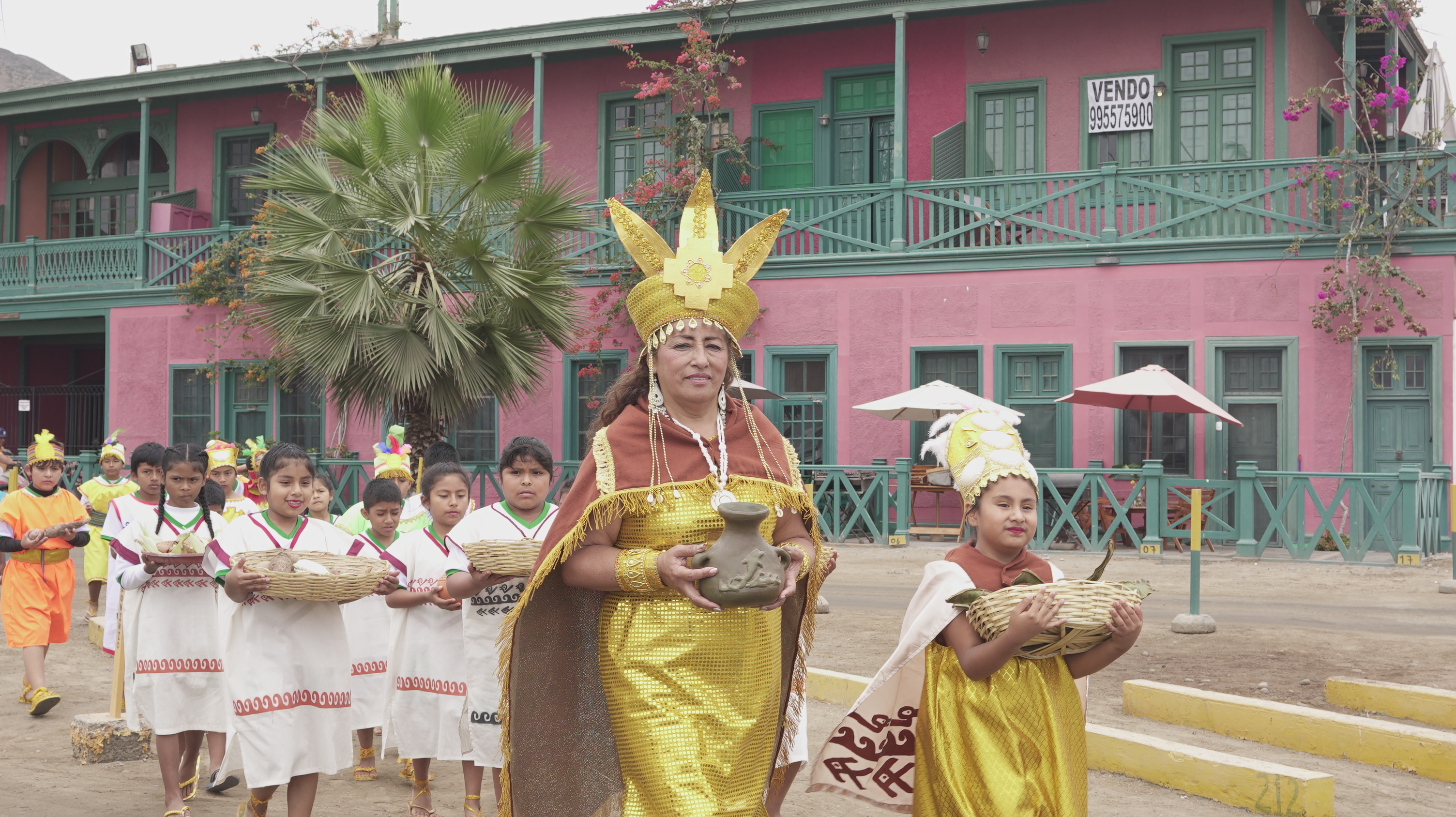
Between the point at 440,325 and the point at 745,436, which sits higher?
the point at 440,325

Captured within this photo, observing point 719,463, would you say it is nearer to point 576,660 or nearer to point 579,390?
point 576,660

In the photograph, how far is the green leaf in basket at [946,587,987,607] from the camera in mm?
3699

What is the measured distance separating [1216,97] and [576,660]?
1618 centimetres

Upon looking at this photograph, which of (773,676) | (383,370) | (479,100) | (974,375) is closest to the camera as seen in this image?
(773,676)

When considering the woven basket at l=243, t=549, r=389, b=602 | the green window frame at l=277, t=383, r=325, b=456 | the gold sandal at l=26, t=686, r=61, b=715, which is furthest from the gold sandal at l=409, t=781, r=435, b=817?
the green window frame at l=277, t=383, r=325, b=456

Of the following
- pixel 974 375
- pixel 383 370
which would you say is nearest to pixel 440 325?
pixel 383 370

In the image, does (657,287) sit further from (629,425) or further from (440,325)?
(440,325)

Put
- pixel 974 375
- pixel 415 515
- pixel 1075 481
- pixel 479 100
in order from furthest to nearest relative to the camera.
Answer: pixel 479 100
pixel 974 375
pixel 1075 481
pixel 415 515

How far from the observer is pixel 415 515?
6875 millimetres

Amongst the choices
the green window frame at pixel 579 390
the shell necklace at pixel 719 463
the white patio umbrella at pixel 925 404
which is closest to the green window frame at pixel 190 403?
the green window frame at pixel 579 390

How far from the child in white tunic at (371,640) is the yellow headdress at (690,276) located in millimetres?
2762

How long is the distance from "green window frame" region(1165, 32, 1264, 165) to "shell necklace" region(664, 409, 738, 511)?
15.3m

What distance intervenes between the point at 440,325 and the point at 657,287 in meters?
10.7

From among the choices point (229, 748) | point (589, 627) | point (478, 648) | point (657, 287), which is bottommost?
point (229, 748)
